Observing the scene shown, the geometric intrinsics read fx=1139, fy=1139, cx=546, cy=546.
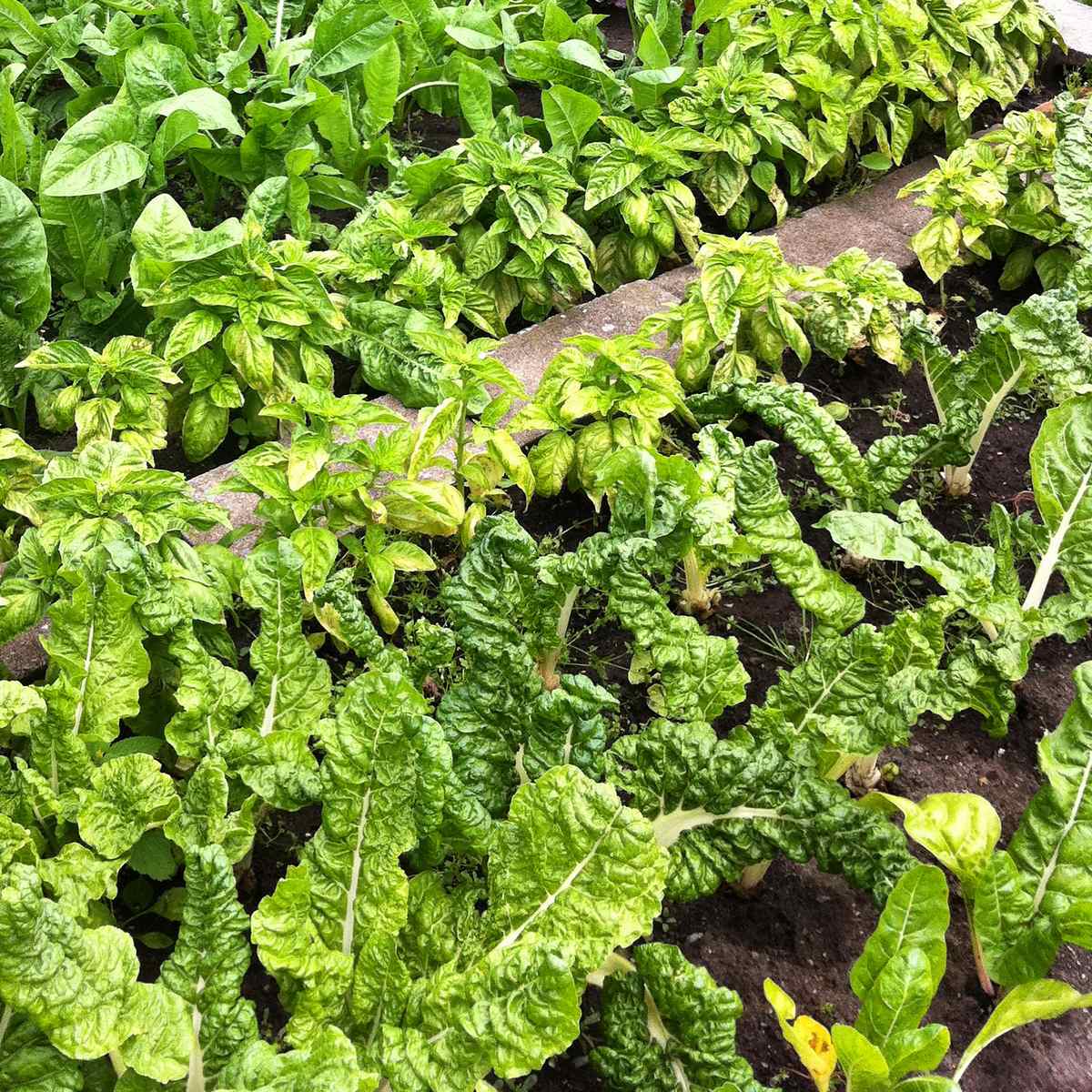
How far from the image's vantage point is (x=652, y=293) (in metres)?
4.07

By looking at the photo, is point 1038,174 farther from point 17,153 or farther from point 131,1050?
point 131,1050

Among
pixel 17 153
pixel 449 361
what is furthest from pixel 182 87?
pixel 449 361

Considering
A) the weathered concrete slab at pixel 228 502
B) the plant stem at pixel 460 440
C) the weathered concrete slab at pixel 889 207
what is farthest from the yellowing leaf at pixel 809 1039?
the weathered concrete slab at pixel 889 207

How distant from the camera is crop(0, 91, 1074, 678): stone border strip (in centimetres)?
312

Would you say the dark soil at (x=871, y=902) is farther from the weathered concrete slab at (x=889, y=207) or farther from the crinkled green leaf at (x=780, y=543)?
the weathered concrete slab at (x=889, y=207)

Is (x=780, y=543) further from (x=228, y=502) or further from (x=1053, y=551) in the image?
(x=228, y=502)

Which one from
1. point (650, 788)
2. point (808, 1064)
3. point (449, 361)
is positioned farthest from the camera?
point (449, 361)

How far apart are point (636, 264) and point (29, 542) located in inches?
93.2

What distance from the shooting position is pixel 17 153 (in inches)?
135

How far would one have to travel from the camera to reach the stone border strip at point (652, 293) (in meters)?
3.12

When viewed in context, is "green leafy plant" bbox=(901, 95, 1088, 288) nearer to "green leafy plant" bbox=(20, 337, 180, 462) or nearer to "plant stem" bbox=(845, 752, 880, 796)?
"plant stem" bbox=(845, 752, 880, 796)

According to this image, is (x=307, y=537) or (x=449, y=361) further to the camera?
(x=449, y=361)

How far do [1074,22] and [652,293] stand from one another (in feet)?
12.6

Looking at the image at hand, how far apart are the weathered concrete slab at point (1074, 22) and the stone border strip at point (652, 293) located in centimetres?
157
